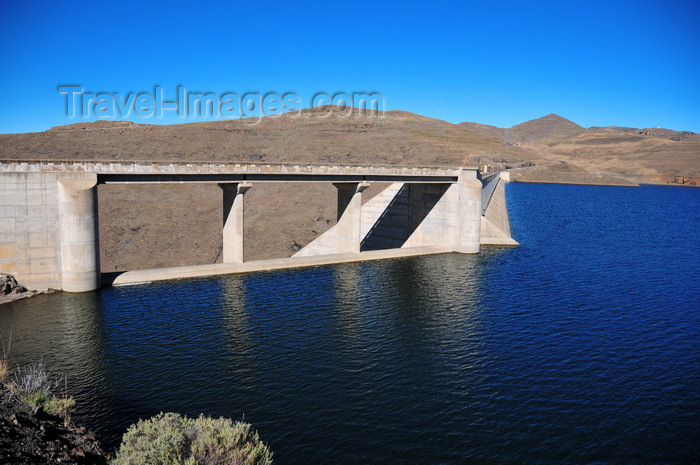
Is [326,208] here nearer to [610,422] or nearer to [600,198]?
[610,422]

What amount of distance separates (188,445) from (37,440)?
3.76 metres

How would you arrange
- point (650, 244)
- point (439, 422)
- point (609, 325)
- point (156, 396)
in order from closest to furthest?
point (439, 422)
point (156, 396)
point (609, 325)
point (650, 244)

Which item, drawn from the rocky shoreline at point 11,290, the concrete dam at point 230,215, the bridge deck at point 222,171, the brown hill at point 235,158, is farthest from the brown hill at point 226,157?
the rocky shoreline at point 11,290

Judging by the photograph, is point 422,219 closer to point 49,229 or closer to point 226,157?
point 49,229

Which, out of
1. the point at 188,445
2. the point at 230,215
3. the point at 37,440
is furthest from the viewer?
the point at 230,215

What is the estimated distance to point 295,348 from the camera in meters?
29.2

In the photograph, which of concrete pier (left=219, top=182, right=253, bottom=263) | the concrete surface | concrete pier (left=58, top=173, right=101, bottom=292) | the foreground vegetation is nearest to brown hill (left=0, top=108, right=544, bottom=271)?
the concrete surface

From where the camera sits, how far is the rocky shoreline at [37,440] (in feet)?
39.5

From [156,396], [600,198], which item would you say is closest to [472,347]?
[156,396]

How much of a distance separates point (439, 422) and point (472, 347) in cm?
907

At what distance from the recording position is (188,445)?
14.7 metres

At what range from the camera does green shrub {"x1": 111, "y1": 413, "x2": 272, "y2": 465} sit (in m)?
13.7

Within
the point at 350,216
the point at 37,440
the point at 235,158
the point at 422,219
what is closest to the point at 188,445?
→ the point at 37,440

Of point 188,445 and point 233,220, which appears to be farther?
point 233,220
